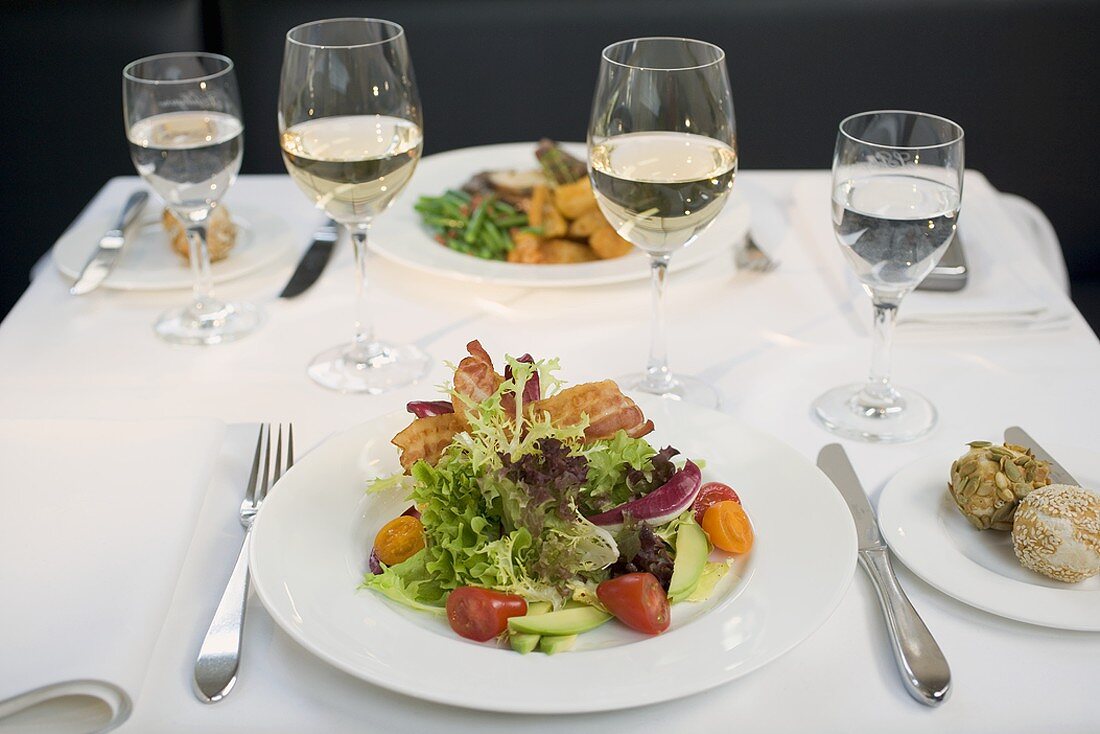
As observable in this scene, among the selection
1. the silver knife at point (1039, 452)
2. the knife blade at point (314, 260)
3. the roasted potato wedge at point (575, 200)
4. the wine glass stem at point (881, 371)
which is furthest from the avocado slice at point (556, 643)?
the roasted potato wedge at point (575, 200)

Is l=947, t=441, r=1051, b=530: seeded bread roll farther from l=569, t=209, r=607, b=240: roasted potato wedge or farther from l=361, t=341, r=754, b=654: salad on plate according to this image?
l=569, t=209, r=607, b=240: roasted potato wedge

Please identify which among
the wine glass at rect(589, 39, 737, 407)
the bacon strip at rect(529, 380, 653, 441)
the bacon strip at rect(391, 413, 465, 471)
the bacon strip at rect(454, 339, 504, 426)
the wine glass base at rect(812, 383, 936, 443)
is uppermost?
the wine glass at rect(589, 39, 737, 407)

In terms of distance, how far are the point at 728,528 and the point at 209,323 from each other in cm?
90

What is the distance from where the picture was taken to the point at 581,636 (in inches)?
35.6

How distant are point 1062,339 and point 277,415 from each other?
104cm

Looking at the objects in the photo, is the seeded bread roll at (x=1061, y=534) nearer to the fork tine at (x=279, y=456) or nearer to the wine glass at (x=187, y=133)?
the fork tine at (x=279, y=456)

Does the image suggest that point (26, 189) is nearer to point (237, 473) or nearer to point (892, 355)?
point (237, 473)

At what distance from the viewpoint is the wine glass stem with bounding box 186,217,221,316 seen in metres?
1.60

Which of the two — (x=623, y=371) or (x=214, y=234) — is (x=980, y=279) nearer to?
(x=623, y=371)

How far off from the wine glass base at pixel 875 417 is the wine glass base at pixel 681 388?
0.13 m

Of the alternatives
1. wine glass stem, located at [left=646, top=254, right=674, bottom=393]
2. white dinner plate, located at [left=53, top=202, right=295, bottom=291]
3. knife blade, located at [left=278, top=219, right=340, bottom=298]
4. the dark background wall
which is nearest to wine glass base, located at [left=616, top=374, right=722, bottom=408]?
wine glass stem, located at [left=646, top=254, right=674, bottom=393]

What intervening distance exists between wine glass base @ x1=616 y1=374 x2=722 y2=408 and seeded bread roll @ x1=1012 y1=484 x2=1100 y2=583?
0.46 metres

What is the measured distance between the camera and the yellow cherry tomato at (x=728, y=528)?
3.24 ft

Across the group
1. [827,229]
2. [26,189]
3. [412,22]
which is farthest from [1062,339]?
[26,189]
